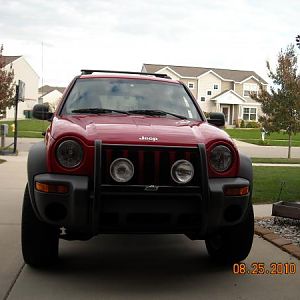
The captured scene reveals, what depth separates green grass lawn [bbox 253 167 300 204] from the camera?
823 centimetres

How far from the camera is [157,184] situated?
3801 mm

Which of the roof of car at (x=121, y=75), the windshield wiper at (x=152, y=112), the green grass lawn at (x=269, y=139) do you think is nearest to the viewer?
the windshield wiper at (x=152, y=112)

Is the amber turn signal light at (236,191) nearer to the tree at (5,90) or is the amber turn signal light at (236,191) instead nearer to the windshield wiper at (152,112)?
the windshield wiper at (152,112)

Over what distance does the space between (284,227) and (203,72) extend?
5790 centimetres

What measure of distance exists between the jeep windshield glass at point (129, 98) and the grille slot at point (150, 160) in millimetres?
1161

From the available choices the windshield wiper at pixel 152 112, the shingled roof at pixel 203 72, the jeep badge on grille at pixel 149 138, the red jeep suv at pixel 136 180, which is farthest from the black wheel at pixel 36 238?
the shingled roof at pixel 203 72

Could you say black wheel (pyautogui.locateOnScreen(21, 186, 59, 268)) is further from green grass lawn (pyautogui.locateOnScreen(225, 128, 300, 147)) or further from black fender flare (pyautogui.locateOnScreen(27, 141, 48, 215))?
green grass lawn (pyautogui.locateOnScreen(225, 128, 300, 147))

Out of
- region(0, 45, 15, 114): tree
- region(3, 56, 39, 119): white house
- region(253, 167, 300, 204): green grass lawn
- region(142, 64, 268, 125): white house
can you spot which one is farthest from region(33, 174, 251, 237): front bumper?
region(3, 56, 39, 119): white house

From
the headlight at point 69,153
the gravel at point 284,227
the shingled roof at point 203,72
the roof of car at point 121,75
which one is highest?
the shingled roof at point 203,72

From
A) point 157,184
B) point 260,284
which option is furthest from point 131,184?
point 260,284

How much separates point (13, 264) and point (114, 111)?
1752mm

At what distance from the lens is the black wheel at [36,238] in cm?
422

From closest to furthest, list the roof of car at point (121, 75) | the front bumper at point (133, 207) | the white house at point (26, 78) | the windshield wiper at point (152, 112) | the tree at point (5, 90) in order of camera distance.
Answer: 1. the front bumper at point (133, 207)
2. the windshield wiper at point (152, 112)
3. the roof of car at point (121, 75)
4. the tree at point (5, 90)
5. the white house at point (26, 78)

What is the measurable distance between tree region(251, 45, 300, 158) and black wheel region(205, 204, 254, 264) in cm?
1409
